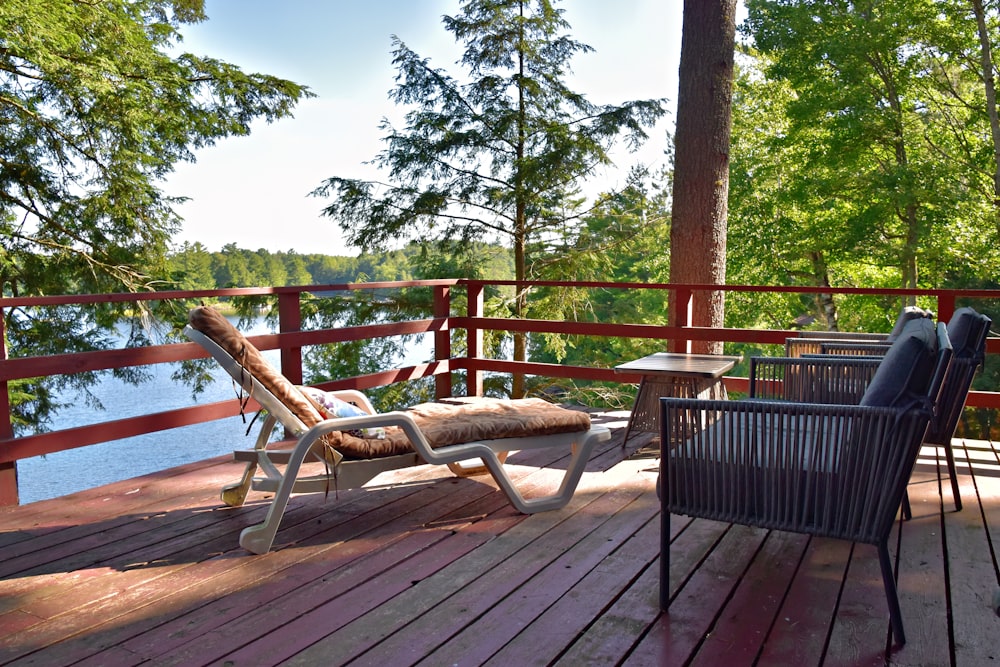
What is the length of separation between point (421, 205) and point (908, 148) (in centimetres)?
953

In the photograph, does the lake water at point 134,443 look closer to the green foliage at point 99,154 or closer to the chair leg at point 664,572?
the green foliage at point 99,154

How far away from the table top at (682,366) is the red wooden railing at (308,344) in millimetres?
189

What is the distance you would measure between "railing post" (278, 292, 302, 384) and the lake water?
7115 millimetres

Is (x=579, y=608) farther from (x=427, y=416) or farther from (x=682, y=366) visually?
(x=682, y=366)

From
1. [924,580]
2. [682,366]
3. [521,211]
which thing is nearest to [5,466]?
[682,366]

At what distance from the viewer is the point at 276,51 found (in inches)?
821

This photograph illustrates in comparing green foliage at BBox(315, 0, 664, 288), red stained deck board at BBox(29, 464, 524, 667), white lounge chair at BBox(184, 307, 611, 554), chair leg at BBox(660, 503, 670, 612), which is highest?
green foliage at BBox(315, 0, 664, 288)

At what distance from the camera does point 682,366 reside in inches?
161

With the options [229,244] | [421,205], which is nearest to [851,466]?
[421,205]

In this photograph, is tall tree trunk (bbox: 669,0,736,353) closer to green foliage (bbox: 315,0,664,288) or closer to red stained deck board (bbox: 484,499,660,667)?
red stained deck board (bbox: 484,499,660,667)

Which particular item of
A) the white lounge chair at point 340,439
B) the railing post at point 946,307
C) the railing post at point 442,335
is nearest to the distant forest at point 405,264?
the railing post at point 442,335

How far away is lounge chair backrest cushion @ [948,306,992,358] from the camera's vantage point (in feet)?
9.42

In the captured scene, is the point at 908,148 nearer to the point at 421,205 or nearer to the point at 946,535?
the point at 421,205

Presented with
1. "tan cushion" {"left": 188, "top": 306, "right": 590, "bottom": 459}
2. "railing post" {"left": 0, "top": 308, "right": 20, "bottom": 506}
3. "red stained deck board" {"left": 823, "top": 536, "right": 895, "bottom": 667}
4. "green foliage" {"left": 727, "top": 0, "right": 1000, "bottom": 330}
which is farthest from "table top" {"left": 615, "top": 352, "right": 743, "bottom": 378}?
"green foliage" {"left": 727, "top": 0, "right": 1000, "bottom": 330}
